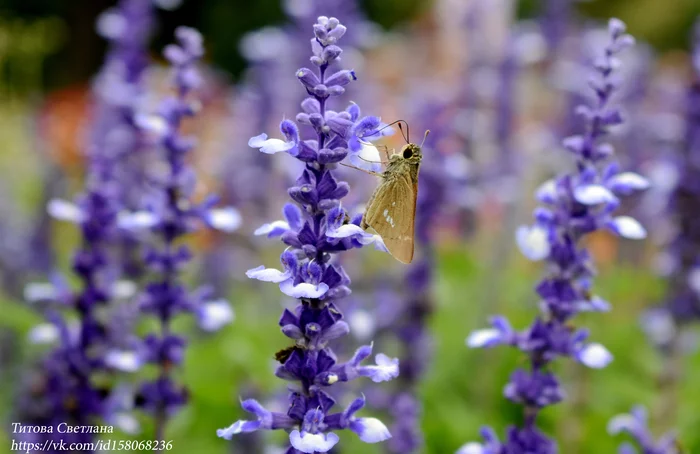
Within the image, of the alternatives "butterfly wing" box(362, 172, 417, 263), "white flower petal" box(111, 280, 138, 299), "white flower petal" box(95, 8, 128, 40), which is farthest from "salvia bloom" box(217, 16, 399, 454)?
"white flower petal" box(95, 8, 128, 40)

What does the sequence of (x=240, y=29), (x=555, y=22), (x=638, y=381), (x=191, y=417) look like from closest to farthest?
(x=191, y=417) < (x=638, y=381) < (x=555, y=22) < (x=240, y=29)

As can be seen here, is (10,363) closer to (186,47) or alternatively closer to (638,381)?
(186,47)

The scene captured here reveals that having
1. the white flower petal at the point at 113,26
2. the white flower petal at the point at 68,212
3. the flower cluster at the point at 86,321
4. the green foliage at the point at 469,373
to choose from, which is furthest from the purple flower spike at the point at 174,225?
the white flower petal at the point at 113,26

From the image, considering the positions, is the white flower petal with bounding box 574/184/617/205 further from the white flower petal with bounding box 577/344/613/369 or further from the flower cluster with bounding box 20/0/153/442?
the flower cluster with bounding box 20/0/153/442

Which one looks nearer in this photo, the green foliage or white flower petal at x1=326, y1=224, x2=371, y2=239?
white flower petal at x1=326, y1=224, x2=371, y2=239

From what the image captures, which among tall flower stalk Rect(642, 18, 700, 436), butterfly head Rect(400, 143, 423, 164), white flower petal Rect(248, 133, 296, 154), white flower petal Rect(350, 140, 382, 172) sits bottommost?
white flower petal Rect(248, 133, 296, 154)

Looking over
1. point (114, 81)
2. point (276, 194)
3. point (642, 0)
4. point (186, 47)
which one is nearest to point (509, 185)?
point (276, 194)

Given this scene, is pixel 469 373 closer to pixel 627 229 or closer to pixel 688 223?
pixel 688 223
